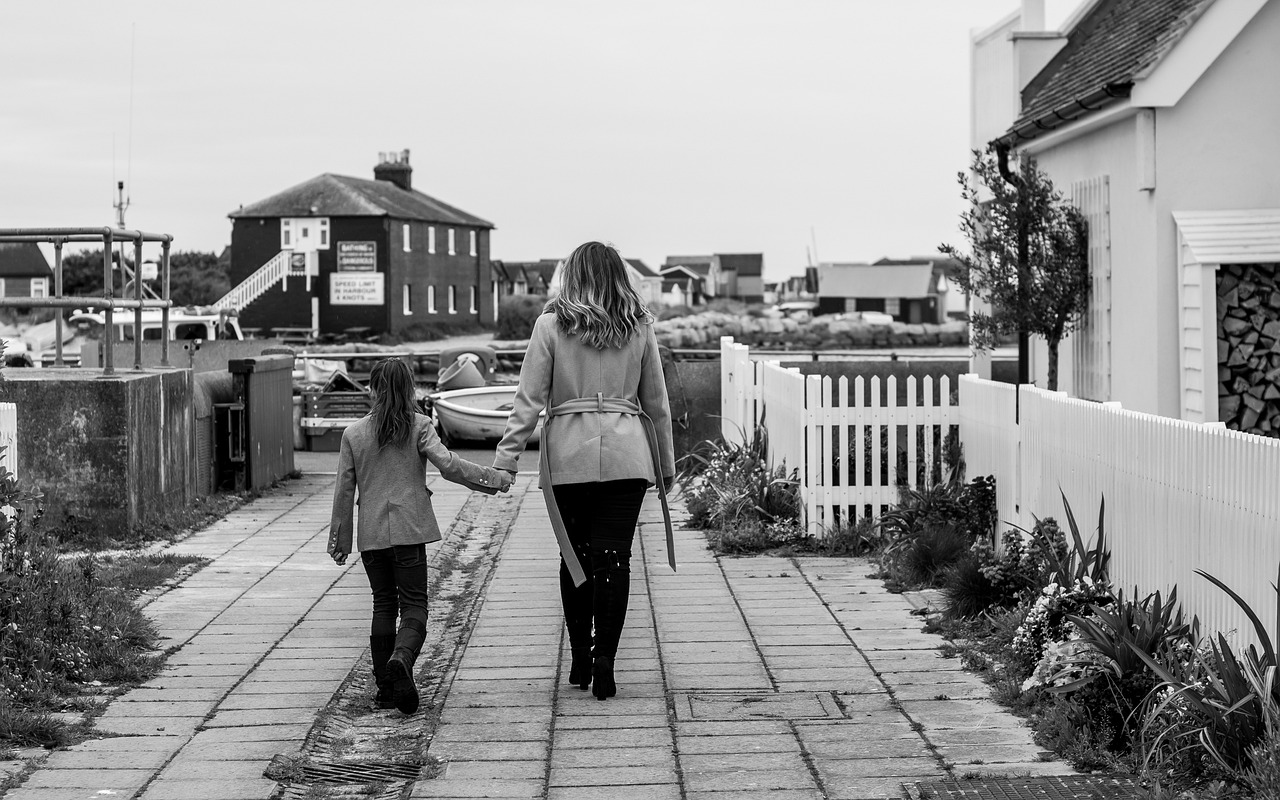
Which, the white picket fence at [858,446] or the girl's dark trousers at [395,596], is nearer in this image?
the girl's dark trousers at [395,596]

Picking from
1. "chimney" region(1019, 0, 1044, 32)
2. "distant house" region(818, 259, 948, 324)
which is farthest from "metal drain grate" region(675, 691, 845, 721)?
"distant house" region(818, 259, 948, 324)

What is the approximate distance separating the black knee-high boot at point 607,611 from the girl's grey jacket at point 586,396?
37 centimetres

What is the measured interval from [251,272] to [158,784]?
212ft

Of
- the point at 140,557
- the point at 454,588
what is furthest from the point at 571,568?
the point at 140,557

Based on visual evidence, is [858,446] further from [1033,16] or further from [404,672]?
[1033,16]

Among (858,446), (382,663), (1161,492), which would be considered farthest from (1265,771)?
(858,446)

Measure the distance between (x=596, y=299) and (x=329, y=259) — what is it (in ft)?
199

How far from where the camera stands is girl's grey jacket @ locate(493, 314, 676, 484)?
241 inches

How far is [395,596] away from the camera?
636 cm

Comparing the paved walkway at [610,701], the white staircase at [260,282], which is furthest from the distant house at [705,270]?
the paved walkway at [610,701]

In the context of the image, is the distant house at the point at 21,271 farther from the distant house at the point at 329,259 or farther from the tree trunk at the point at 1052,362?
the tree trunk at the point at 1052,362

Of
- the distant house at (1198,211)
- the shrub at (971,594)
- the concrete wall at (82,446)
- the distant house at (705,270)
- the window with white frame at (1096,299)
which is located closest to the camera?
the shrub at (971,594)

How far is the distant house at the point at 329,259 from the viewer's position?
64.9 meters

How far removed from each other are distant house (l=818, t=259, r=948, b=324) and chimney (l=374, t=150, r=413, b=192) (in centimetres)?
3786
